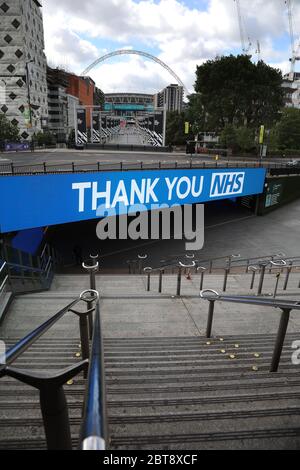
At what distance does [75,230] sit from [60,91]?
310 feet

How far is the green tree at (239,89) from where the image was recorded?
152 feet

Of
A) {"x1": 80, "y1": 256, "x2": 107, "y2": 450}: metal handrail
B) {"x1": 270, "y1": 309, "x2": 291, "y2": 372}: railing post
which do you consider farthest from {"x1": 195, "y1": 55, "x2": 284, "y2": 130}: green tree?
{"x1": 80, "y1": 256, "x2": 107, "y2": 450}: metal handrail

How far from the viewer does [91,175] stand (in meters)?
13.9

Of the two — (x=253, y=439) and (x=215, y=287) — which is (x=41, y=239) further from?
(x=253, y=439)

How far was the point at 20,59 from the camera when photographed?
215ft

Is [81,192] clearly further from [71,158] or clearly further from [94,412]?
[94,412]

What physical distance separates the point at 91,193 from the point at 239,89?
41.8 metres

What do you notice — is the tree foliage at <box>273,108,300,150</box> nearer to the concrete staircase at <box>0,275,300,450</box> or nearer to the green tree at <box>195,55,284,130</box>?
the green tree at <box>195,55,284,130</box>

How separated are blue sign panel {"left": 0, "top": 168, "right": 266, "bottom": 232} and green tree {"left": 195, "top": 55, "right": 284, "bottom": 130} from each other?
3303 centimetres

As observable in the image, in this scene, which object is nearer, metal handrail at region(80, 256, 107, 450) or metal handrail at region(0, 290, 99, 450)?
metal handrail at region(80, 256, 107, 450)

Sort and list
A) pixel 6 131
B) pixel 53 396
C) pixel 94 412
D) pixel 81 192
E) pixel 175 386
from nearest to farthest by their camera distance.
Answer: pixel 94 412 → pixel 53 396 → pixel 175 386 → pixel 81 192 → pixel 6 131

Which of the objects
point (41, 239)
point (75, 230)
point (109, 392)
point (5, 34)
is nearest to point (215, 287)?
point (109, 392)

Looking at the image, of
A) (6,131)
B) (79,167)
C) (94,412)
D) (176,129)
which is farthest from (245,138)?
(94,412)

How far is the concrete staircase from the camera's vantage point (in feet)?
8.31
